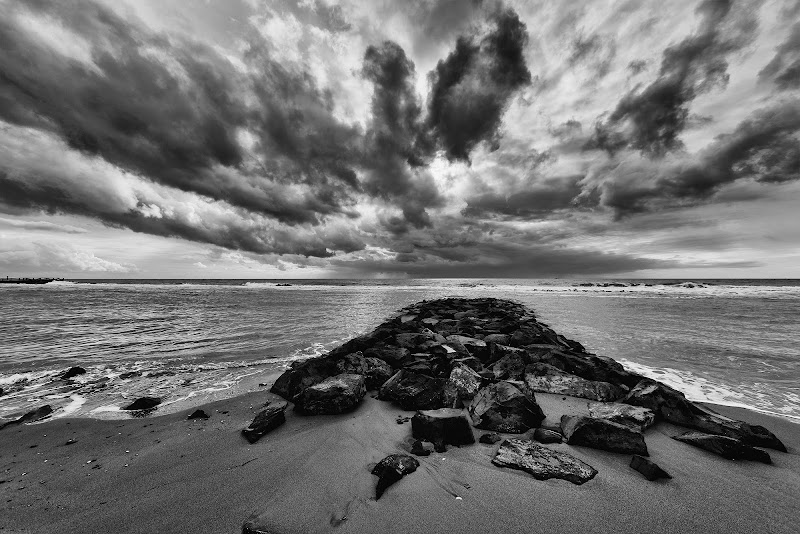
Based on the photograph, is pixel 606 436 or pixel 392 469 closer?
pixel 392 469

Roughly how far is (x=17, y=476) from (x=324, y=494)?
3.90 m

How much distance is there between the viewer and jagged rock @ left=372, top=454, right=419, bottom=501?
3291mm

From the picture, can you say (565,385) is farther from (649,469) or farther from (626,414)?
(649,469)

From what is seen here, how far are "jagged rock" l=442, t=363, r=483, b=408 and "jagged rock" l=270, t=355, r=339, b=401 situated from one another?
8.18 ft

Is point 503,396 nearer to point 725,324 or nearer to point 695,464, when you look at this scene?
point 695,464

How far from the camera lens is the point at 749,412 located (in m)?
5.49

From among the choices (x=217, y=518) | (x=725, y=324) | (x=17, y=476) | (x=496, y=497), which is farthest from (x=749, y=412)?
(x=725, y=324)

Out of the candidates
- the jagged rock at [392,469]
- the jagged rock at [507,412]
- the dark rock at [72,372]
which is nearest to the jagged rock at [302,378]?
the jagged rock at [392,469]

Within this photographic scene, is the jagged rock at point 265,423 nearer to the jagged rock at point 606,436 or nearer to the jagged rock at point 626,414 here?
the jagged rock at point 606,436

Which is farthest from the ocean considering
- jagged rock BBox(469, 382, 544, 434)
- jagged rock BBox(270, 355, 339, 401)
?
jagged rock BBox(469, 382, 544, 434)

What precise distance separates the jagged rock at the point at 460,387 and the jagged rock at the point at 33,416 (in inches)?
281

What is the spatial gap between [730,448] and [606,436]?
1.50 metres

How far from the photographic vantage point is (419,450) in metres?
3.91

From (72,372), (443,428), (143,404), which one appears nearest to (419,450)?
(443,428)
